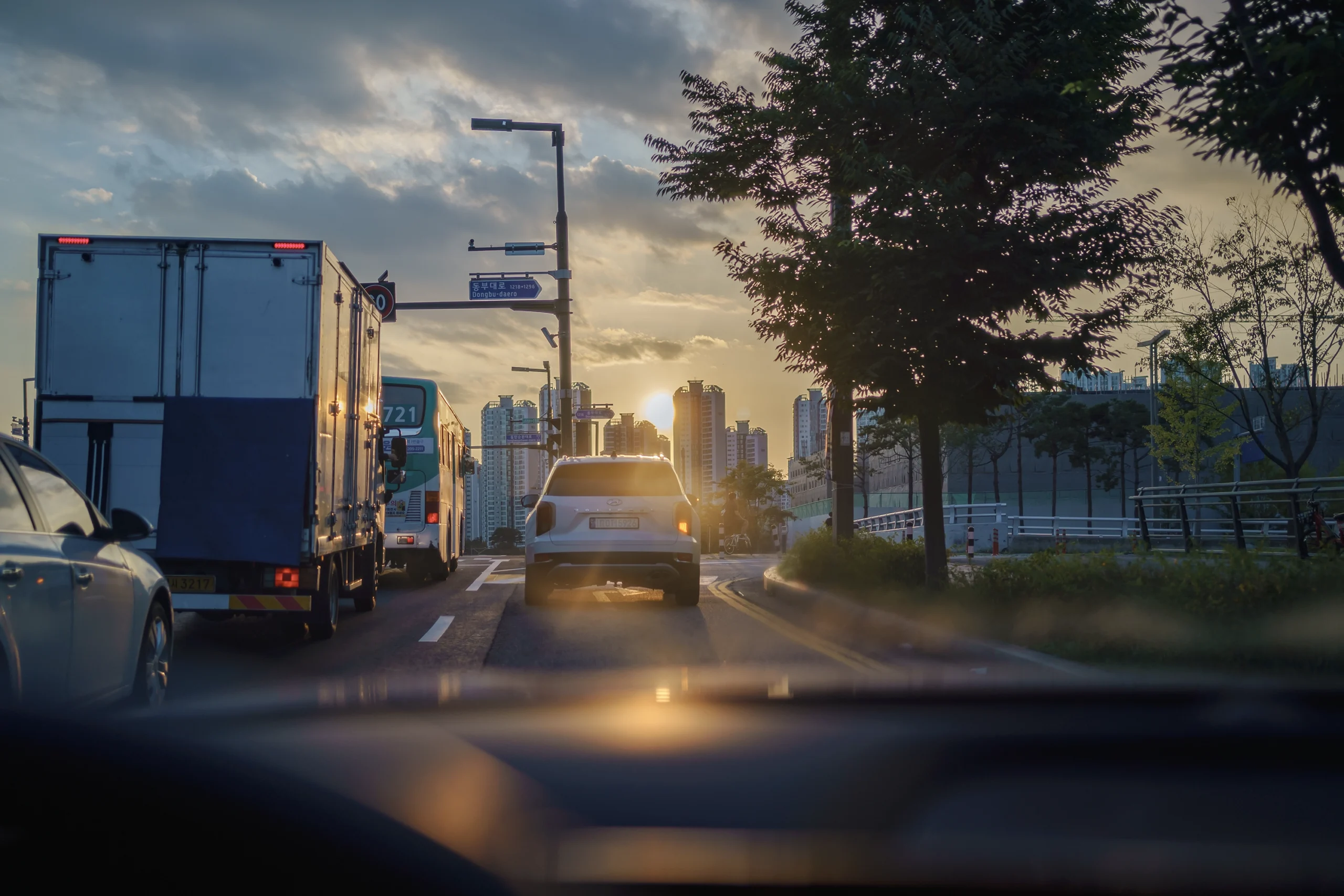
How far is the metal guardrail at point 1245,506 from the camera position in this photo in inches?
599

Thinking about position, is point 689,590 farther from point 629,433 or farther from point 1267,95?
point 629,433

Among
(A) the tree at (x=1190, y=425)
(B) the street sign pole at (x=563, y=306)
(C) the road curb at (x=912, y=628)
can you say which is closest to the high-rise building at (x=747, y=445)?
(A) the tree at (x=1190, y=425)

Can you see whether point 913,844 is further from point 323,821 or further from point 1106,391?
point 1106,391

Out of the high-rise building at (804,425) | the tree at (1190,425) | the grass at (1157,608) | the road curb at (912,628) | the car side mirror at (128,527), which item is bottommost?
the road curb at (912,628)

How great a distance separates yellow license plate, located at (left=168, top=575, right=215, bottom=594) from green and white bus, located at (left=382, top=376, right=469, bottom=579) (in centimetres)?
777

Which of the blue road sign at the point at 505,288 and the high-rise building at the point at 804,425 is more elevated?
the high-rise building at the point at 804,425

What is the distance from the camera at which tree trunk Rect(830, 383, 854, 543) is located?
16.2 meters

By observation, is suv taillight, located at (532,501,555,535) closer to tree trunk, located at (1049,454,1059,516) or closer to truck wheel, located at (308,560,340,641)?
truck wheel, located at (308,560,340,641)

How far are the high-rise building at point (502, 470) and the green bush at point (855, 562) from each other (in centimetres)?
8587

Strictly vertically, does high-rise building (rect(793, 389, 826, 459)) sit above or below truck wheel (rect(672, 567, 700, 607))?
above

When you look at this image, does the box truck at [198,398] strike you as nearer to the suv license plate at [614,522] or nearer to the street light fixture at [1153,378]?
the suv license plate at [614,522]

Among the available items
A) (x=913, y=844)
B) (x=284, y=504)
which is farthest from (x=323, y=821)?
(x=284, y=504)

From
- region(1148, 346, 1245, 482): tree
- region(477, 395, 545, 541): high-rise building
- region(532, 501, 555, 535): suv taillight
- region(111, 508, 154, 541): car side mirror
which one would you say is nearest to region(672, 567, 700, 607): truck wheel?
region(532, 501, 555, 535): suv taillight

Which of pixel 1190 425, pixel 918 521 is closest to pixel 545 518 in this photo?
pixel 918 521
